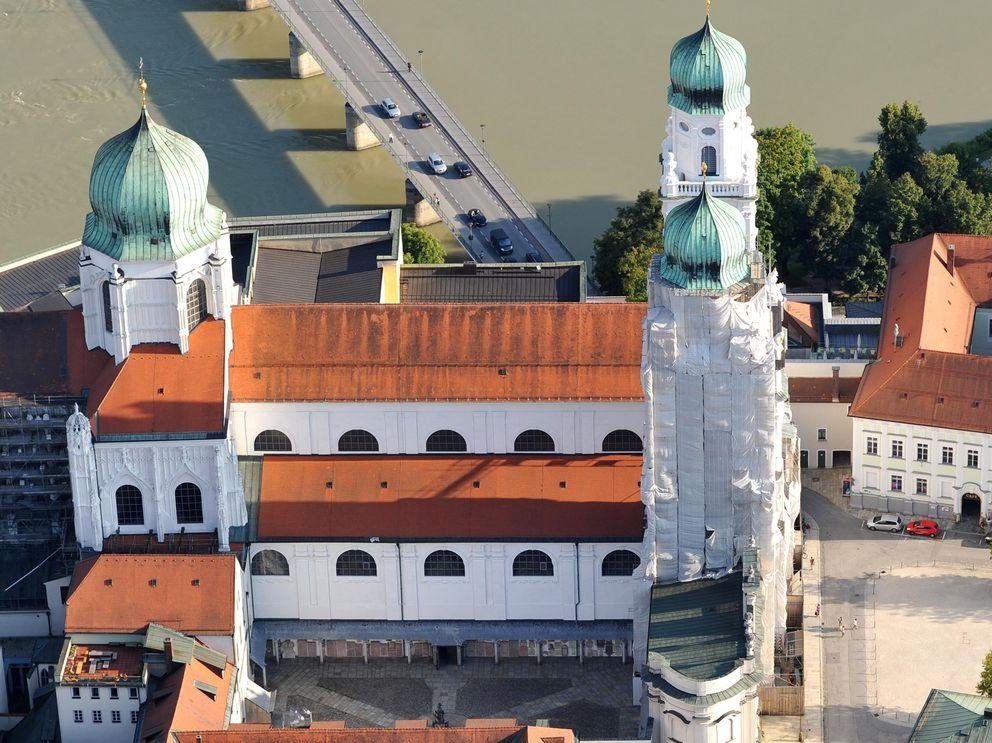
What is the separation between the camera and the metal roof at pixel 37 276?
118 metres

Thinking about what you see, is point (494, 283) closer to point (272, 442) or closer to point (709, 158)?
point (709, 158)

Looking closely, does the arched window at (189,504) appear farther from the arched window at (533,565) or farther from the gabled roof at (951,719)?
the gabled roof at (951,719)

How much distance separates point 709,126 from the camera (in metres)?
101

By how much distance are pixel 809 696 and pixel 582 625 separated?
8.66 metres

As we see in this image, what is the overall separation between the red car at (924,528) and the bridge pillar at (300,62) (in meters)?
55.7

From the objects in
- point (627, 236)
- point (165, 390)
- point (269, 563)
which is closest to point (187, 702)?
point (269, 563)

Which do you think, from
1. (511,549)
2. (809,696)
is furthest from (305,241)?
(809,696)

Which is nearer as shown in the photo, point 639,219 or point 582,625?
point 582,625

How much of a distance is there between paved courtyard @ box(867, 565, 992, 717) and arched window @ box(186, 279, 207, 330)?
27378 mm

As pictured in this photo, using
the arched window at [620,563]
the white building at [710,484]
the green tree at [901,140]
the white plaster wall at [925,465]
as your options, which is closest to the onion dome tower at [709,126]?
the white building at [710,484]

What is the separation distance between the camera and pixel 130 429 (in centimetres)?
9806

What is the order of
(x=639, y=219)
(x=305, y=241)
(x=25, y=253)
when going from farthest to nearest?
1. (x=25, y=253)
2. (x=639, y=219)
3. (x=305, y=241)

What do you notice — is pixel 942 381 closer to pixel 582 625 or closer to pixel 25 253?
pixel 582 625

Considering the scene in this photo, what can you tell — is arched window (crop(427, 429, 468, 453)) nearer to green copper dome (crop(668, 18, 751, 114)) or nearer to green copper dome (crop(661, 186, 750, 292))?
green copper dome (crop(661, 186, 750, 292))
